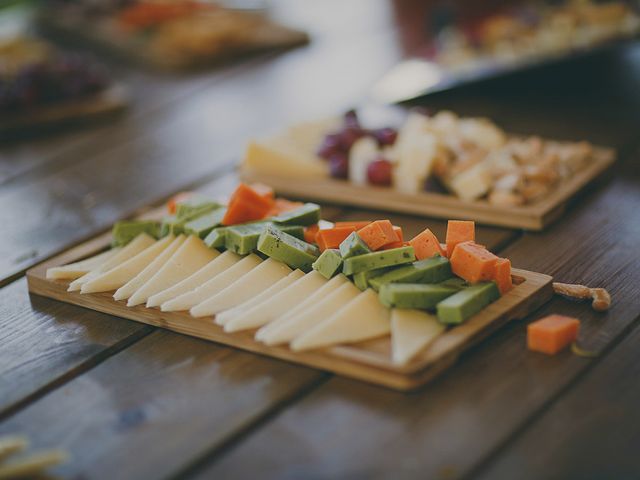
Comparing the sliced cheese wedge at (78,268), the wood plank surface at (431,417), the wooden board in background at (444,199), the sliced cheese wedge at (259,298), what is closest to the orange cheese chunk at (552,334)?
the wood plank surface at (431,417)

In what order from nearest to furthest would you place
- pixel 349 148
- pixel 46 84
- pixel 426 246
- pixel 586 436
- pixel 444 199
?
pixel 586 436 → pixel 426 246 → pixel 444 199 → pixel 349 148 → pixel 46 84

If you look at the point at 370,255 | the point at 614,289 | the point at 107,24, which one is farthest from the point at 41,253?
the point at 107,24

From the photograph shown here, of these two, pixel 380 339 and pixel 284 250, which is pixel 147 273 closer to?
pixel 284 250

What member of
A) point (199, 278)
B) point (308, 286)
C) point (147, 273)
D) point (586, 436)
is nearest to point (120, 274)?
point (147, 273)

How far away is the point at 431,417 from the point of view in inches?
55.9

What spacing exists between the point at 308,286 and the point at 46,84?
211cm

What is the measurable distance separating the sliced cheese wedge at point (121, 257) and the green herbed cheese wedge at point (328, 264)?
1.60ft

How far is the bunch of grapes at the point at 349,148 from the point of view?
2.38 metres

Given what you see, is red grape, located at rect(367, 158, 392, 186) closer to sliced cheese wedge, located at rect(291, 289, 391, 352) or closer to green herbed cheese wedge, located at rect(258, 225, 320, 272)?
green herbed cheese wedge, located at rect(258, 225, 320, 272)

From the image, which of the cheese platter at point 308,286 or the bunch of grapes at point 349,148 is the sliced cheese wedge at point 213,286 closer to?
the cheese platter at point 308,286

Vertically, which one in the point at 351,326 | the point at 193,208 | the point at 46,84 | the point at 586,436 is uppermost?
the point at 46,84

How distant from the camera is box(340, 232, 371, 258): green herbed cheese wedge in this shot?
1.72 m

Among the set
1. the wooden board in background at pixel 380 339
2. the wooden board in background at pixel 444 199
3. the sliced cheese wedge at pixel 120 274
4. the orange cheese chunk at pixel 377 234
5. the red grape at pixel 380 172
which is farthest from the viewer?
the red grape at pixel 380 172

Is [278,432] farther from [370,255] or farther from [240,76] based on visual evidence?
[240,76]
